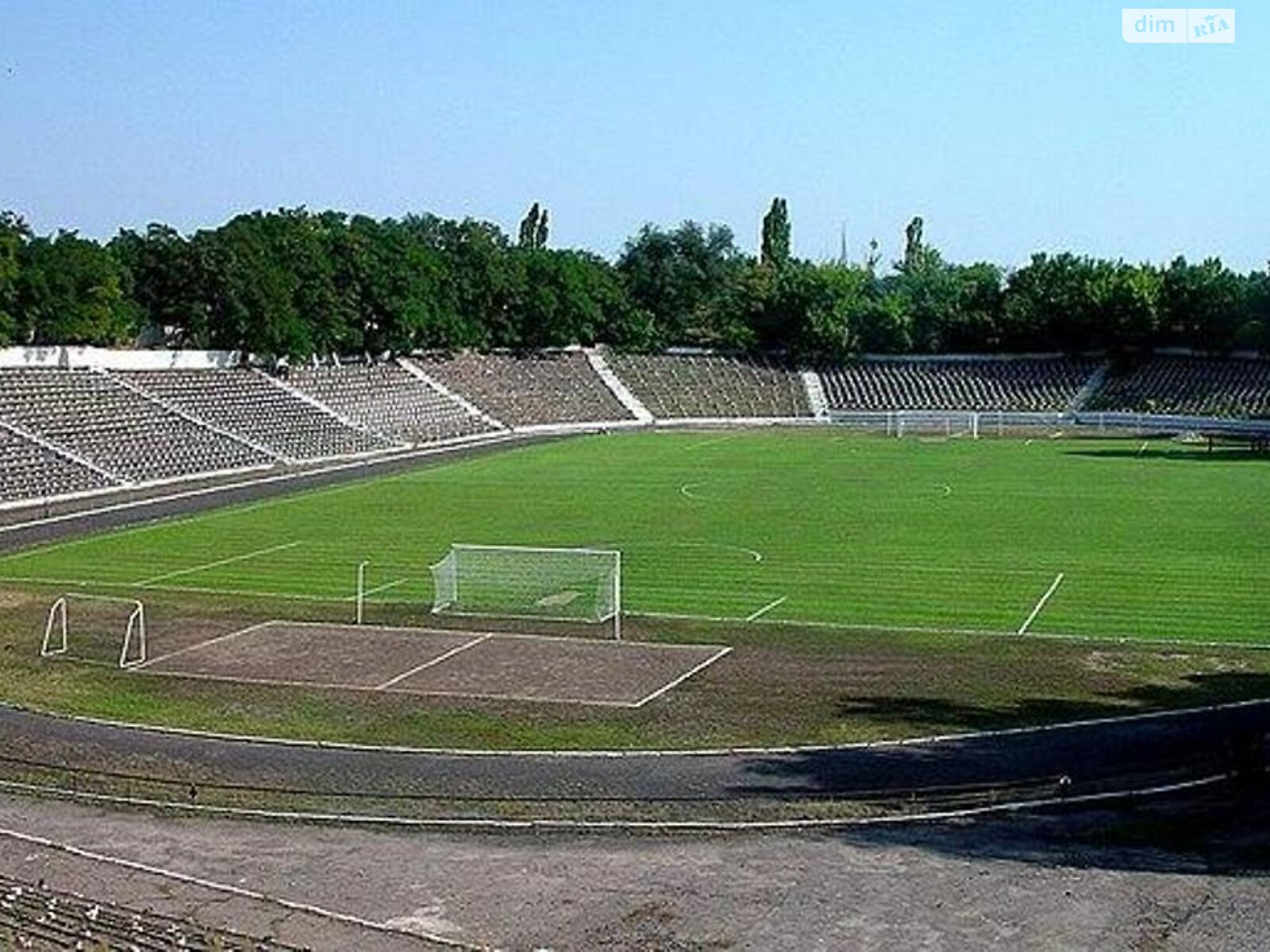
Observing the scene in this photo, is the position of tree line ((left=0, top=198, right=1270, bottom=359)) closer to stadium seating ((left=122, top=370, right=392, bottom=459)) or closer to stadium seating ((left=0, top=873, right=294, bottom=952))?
stadium seating ((left=122, top=370, right=392, bottom=459))

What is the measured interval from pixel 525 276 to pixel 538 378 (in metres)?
9.64

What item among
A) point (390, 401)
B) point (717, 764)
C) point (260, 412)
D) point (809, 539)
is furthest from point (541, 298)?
point (717, 764)

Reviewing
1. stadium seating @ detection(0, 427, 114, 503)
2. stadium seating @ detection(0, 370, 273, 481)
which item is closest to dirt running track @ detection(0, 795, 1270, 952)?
stadium seating @ detection(0, 427, 114, 503)

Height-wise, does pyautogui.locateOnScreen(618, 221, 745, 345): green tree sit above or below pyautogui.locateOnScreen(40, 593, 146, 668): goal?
above

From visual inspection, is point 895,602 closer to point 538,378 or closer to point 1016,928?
point 1016,928

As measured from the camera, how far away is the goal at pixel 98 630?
33469 millimetres

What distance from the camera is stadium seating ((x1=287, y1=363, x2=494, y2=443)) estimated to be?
3455 inches

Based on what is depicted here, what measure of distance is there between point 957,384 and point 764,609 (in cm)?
7828

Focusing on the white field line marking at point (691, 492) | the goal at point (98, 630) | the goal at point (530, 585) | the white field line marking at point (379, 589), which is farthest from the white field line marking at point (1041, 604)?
the white field line marking at point (691, 492)

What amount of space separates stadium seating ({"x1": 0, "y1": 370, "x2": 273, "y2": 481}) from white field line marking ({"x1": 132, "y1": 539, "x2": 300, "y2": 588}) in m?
17.7

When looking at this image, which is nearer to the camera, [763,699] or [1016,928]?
[1016,928]

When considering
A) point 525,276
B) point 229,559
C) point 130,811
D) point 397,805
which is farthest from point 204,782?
point 525,276

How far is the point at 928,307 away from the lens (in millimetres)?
121938

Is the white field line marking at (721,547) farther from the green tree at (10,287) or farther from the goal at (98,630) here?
the green tree at (10,287)
